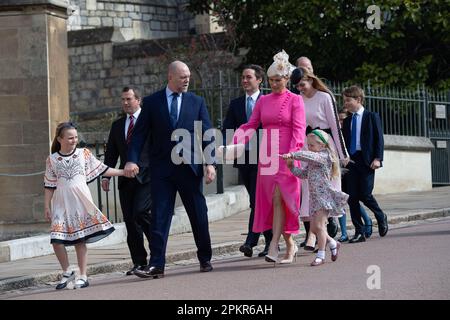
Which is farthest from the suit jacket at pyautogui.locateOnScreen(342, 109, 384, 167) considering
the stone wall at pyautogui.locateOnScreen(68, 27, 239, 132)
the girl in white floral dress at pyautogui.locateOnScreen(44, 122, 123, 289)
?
the stone wall at pyautogui.locateOnScreen(68, 27, 239, 132)

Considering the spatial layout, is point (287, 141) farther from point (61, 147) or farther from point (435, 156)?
point (435, 156)

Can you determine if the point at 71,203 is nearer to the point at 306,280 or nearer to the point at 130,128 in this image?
the point at 130,128

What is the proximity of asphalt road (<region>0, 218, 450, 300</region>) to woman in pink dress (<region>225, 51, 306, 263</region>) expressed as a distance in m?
0.36

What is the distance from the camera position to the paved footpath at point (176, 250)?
12.3 meters

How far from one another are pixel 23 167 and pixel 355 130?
4.51m

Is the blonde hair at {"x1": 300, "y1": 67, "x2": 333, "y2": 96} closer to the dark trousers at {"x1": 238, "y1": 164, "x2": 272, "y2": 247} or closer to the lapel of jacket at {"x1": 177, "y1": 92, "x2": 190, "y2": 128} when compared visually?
the dark trousers at {"x1": 238, "y1": 164, "x2": 272, "y2": 247}

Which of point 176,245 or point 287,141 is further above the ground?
point 287,141

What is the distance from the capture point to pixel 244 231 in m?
15.8

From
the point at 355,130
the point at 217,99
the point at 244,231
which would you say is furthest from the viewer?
the point at 217,99

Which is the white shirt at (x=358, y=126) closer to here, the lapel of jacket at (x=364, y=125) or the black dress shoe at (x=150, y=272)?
the lapel of jacket at (x=364, y=125)

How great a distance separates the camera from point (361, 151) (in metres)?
14.3

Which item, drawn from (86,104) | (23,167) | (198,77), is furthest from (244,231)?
(86,104)

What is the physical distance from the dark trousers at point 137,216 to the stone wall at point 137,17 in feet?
88.1
